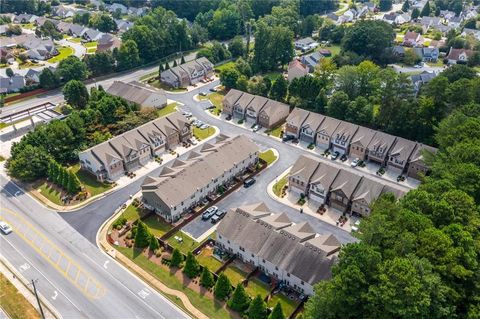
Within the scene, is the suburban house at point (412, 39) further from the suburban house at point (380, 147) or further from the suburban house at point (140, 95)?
the suburban house at point (140, 95)

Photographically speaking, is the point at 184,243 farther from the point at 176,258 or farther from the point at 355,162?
the point at 355,162

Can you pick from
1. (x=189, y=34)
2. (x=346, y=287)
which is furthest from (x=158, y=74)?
(x=346, y=287)

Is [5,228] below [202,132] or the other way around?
below

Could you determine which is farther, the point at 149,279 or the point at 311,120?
the point at 311,120

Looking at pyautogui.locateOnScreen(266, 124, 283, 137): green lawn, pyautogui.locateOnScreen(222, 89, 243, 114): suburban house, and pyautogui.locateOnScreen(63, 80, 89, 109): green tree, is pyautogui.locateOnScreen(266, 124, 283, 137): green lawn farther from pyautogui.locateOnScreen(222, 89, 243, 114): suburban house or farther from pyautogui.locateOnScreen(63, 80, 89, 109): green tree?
pyautogui.locateOnScreen(63, 80, 89, 109): green tree

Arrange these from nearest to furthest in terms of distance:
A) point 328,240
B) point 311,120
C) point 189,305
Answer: point 189,305 < point 328,240 < point 311,120

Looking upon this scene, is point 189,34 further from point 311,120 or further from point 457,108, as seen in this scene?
point 457,108

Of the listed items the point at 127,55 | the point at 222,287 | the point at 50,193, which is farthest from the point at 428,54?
the point at 50,193
